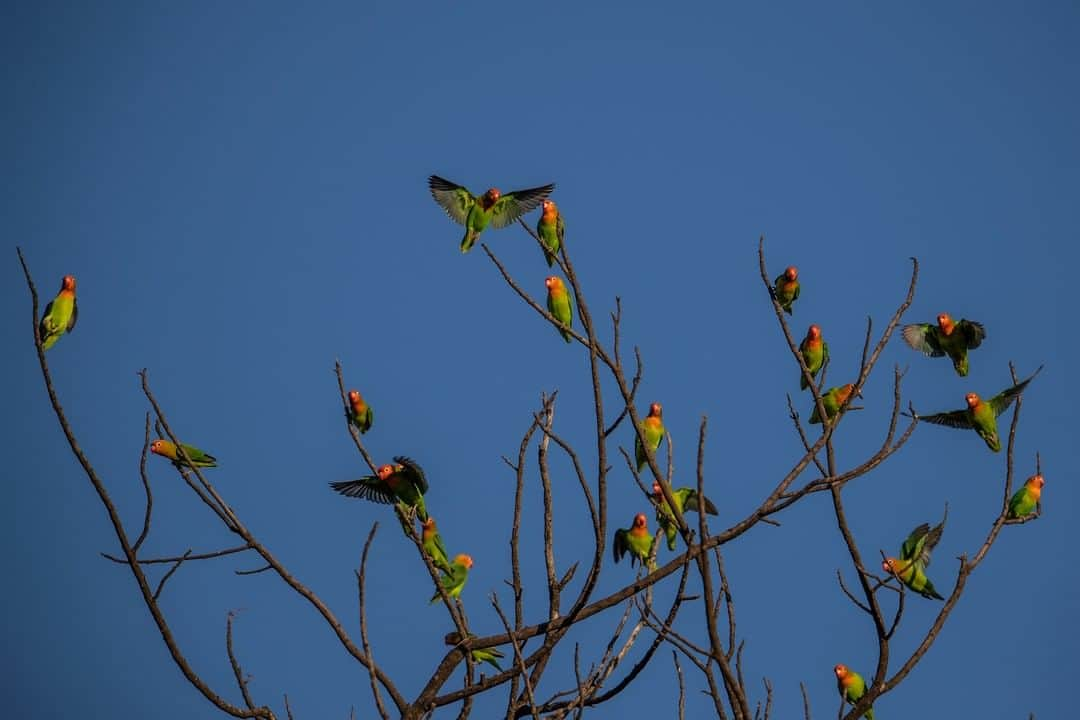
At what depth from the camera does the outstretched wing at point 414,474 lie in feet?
25.4

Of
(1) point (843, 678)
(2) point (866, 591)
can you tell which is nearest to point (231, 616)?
(2) point (866, 591)

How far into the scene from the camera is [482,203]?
10359 mm

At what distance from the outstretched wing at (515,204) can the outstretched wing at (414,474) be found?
122 inches

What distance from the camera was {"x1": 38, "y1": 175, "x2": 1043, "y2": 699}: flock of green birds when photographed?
8.27 m

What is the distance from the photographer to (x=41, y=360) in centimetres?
384

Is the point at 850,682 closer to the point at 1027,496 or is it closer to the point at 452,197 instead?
the point at 1027,496

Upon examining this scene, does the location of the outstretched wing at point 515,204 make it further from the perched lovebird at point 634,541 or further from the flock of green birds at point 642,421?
the perched lovebird at point 634,541

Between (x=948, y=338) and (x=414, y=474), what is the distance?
4980mm

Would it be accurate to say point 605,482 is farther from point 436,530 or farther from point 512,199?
point 512,199

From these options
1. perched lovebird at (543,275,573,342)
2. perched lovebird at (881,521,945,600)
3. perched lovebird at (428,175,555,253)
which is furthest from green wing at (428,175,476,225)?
perched lovebird at (881,521,945,600)

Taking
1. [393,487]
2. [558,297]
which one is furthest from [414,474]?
[558,297]

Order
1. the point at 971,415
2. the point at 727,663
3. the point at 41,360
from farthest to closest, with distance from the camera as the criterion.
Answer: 1. the point at 971,415
2. the point at 41,360
3. the point at 727,663

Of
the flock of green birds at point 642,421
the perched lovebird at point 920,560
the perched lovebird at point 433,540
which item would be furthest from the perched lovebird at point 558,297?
the perched lovebird at point 920,560

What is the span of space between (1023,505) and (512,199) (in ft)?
16.9
